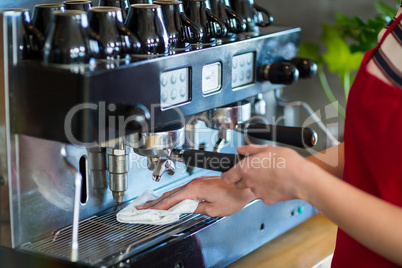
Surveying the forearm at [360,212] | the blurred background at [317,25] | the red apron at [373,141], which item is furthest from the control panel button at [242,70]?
the blurred background at [317,25]

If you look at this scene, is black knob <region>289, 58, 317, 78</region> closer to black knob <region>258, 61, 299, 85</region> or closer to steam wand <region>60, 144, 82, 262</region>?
black knob <region>258, 61, 299, 85</region>

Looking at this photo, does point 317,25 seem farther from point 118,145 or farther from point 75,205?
point 75,205

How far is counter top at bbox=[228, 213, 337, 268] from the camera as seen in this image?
4.05 ft

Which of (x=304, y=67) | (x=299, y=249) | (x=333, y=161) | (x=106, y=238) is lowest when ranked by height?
(x=299, y=249)

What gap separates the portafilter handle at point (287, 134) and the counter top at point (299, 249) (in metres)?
0.26

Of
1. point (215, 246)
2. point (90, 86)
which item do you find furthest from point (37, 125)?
point (215, 246)

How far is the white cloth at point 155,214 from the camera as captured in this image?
1.09 metres

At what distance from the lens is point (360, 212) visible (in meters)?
0.82

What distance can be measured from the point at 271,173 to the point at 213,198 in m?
0.27

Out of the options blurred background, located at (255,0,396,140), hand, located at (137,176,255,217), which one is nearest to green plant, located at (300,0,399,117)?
blurred background, located at (255,0,396,140)

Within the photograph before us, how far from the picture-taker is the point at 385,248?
0.82m

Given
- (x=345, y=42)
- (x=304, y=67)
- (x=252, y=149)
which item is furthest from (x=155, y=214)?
(x=345, y=42)

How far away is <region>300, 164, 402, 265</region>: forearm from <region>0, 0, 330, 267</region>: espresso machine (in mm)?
181

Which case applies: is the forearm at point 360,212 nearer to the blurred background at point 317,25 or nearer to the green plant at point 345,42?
the blurred background at point 317,25
